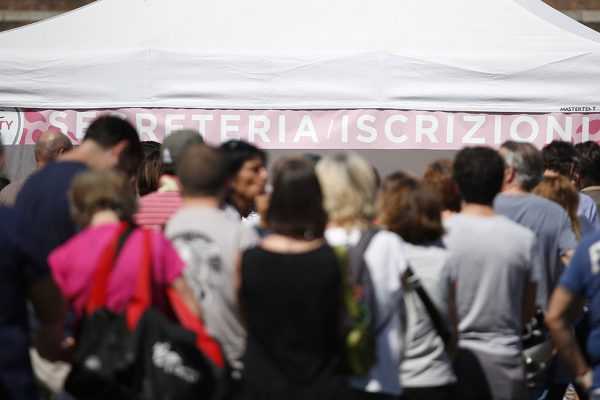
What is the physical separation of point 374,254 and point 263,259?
53 centimetres

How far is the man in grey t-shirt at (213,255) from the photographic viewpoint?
13.1 ft

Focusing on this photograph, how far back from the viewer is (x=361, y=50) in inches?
300

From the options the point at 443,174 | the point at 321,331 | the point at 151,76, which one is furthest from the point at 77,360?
the point at 151,76

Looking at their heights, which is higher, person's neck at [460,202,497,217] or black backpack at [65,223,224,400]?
person's neck at [460,202,497,217]

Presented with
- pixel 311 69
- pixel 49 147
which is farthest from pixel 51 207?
pixel 311 69

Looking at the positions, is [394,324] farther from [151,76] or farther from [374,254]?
[151,76]

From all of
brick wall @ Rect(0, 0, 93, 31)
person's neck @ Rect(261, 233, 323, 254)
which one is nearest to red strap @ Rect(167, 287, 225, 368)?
person's neck @ Rect(261, 233, 323, 254)

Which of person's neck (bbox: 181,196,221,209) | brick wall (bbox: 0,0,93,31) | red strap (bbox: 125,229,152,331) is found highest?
brick wall (bbox: 0,0,93,31)

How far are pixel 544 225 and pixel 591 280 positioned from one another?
1.40 meters

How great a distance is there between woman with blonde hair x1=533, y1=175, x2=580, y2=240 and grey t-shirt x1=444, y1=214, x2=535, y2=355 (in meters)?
1.24

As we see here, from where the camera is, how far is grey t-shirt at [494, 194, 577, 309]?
18.1 ft

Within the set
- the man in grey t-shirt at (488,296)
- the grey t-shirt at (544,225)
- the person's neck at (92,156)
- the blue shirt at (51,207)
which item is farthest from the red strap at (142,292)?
the grey t-shirt at (544,225)

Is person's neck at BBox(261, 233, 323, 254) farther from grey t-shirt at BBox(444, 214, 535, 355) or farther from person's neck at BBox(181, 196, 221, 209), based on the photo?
grey t-shirt at BBox(444, 214, 535, 355)

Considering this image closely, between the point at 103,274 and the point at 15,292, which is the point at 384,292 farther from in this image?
the point at 15,292
